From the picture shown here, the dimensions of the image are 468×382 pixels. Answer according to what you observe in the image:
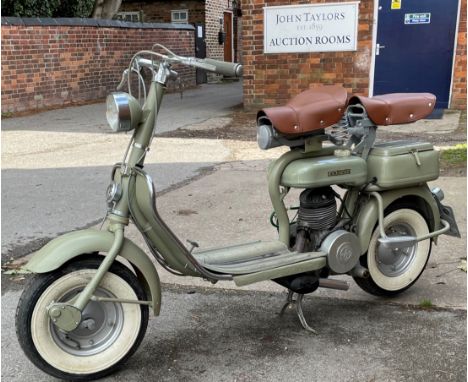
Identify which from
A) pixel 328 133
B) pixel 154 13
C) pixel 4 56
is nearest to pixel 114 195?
pixel 328 133

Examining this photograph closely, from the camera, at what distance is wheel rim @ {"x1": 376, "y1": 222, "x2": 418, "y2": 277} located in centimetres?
337

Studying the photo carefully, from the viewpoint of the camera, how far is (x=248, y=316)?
3295mm

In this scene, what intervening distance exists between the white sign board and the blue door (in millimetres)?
573

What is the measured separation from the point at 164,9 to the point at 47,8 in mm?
5763

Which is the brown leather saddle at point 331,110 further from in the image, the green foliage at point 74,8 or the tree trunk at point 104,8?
the green foliage at point 74,8

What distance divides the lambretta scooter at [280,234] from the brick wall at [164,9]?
18.0 m

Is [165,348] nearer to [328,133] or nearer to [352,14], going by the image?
[328,133]

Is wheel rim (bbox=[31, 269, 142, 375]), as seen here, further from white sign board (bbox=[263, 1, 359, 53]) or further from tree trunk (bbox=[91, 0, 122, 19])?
tree trunk (bbox=[91, 0, 122, 19])

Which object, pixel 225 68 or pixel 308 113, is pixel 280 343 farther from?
pixel 225 68

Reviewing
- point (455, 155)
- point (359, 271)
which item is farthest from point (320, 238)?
point (455, 155)

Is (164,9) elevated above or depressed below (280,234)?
above

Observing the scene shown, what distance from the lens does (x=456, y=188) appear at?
5688mm

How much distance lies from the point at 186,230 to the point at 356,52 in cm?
673

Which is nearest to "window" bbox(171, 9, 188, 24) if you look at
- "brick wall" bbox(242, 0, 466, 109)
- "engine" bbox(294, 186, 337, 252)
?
"brick wall" bbox(242, 0, 466, 109)
